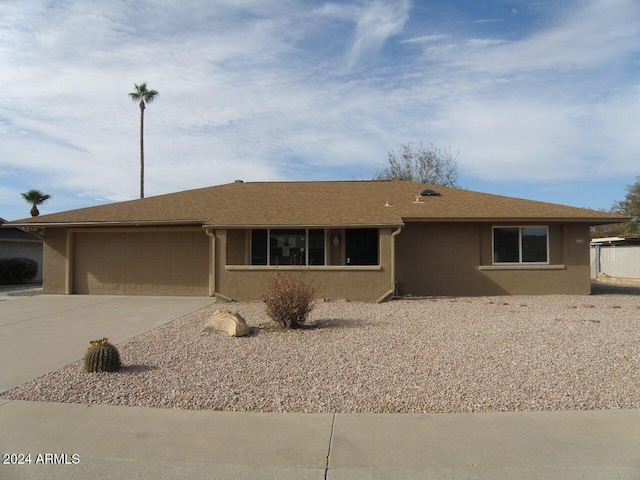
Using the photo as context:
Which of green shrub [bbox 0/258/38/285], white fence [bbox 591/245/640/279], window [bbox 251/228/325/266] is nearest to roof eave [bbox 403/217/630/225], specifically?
window [bbox 251/228/325/266]

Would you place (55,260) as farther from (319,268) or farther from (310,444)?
(310,444)

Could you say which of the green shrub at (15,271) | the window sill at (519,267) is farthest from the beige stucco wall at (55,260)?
the window sill at (519,267)

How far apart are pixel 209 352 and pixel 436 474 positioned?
4.98m

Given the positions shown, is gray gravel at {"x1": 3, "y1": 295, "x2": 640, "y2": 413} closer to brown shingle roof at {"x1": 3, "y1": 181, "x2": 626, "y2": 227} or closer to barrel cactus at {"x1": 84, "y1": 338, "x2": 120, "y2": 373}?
barrel cactus at {"x1": 84, "y1": 338, "x2": 120, "y2": 373}

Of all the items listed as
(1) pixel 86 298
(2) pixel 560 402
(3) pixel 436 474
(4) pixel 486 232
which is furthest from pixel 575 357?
(1) pixel 86 298

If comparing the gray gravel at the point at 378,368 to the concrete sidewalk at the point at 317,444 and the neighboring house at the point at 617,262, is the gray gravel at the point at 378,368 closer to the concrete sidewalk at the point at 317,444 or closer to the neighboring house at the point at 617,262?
the concrete sidewalk at the point at 317,444

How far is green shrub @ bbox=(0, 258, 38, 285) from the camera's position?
24.2 meters

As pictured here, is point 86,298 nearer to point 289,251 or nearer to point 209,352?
point 289,251

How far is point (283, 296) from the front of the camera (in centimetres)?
1021

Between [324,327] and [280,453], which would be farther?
[324,327]

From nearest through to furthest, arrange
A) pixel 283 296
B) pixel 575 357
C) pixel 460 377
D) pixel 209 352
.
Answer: pixel 460 377, pixel 575 357, pixel 209 352, pixel 283 296

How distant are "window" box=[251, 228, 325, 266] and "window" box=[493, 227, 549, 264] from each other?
18.8ft

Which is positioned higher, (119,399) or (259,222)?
(259,222)

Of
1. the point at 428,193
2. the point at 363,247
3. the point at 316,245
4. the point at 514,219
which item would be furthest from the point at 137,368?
the point at 428,193
